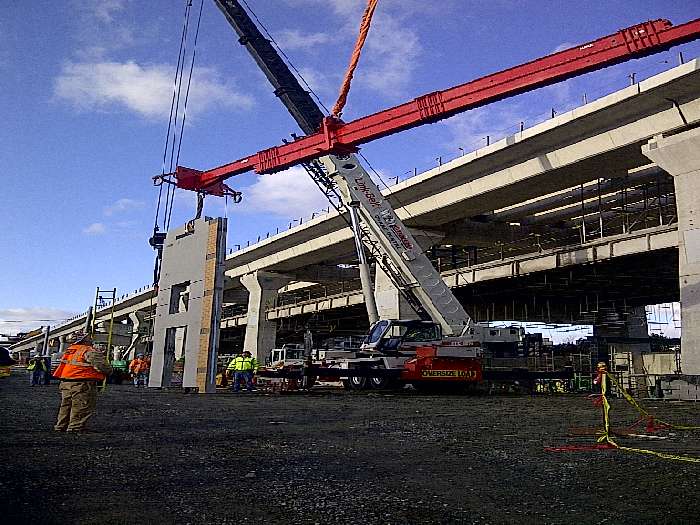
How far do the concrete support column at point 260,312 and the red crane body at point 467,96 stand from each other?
16.4 m

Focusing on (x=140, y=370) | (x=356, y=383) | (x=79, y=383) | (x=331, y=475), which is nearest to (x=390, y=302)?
(x=356, y=383)

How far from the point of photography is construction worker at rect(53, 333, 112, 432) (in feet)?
29.4

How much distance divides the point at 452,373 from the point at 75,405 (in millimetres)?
14255

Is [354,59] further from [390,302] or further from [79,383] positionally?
[79,383]

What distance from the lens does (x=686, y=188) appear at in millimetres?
19438

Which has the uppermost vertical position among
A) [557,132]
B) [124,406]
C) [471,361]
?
[557,132]

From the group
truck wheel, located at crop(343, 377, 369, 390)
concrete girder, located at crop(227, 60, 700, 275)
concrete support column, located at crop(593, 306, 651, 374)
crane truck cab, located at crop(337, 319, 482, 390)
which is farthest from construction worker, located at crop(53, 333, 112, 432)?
concrete support column, located at crop(593, 306, 651, 374)

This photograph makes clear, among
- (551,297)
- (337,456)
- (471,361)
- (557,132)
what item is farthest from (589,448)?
(551,297)

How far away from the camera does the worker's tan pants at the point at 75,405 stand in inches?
352

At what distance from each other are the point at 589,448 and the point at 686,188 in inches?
573

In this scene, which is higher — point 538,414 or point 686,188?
point 686,188

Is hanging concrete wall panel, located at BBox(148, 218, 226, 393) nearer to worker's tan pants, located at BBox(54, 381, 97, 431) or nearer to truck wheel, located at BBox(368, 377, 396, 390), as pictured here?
truck wheel, located at BBox(368, 377, 396, 390)

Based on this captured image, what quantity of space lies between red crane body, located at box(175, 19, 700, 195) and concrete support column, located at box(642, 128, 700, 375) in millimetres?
3542

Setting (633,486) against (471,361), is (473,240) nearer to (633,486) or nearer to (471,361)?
(471,361)
